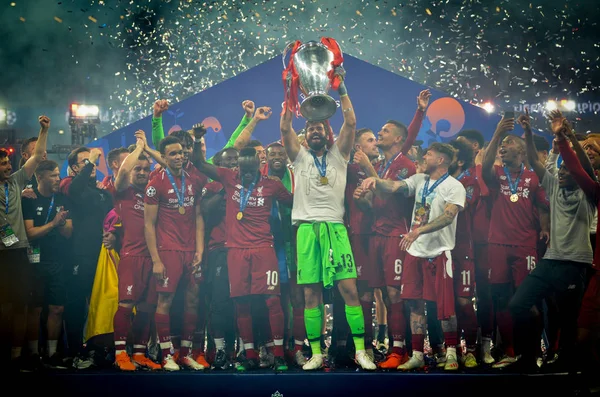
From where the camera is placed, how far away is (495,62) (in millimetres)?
17750

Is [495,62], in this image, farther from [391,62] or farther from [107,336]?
[107,336]

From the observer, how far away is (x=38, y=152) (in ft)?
21.8

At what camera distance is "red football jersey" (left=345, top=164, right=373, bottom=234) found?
20.9 feet

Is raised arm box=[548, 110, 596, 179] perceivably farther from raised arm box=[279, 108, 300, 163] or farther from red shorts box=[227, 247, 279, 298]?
red shorts box=[227, 247, 279, 298]

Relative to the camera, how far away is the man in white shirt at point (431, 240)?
5964 millimetres

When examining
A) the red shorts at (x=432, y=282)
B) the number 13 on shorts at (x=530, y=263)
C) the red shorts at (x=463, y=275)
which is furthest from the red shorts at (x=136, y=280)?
the number 13 on shorts at (x=530, y=263)

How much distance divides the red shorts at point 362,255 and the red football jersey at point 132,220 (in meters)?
1.88

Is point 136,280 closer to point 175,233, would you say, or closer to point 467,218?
point 175,233

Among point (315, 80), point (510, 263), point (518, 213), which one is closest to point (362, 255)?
point (510, 263)

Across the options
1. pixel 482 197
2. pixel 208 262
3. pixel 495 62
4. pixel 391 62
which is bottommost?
pixel 208 262

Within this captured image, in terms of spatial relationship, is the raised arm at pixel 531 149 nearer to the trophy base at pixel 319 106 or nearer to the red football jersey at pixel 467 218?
the red football jersey at pixel 467 218

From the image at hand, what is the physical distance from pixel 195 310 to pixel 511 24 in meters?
11.5

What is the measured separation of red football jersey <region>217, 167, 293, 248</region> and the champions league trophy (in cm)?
75

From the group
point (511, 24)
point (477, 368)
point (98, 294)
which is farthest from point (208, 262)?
point (511, 24)
